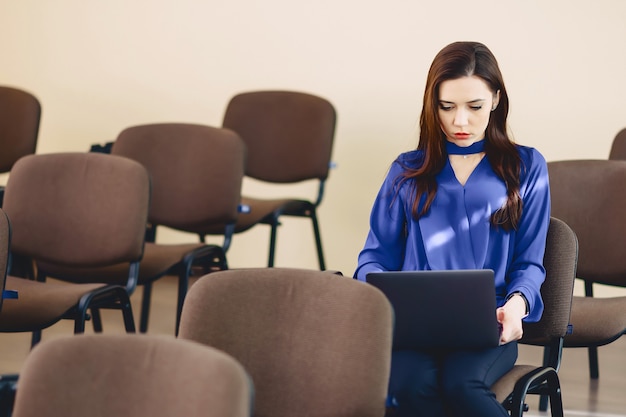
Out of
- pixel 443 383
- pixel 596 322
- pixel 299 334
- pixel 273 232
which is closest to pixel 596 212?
pixel 596 322

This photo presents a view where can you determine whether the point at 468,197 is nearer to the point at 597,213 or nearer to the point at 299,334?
the point at 299,334

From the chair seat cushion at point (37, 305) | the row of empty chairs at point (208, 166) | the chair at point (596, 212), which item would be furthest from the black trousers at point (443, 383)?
the row of empty chairs at point (208, 166)

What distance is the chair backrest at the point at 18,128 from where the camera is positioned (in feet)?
15.4

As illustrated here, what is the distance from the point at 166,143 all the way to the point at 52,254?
0.90 m

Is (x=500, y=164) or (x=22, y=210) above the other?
(x=500, y=164)

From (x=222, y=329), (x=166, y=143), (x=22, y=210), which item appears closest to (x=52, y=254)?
(x=22, y=210)

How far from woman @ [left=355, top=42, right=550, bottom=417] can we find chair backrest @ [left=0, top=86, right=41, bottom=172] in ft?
9.00

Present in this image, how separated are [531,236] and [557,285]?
137 millimetres

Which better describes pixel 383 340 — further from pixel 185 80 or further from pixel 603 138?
pixel 185 80

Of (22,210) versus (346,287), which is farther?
(22,210)

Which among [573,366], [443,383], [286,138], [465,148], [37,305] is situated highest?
[465,148]

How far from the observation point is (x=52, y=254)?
3.29 m

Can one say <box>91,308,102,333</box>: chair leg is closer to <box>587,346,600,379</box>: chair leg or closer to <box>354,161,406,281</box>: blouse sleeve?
<box>354,161,406,281</box>: blouse sleeve

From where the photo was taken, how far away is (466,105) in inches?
92.2
